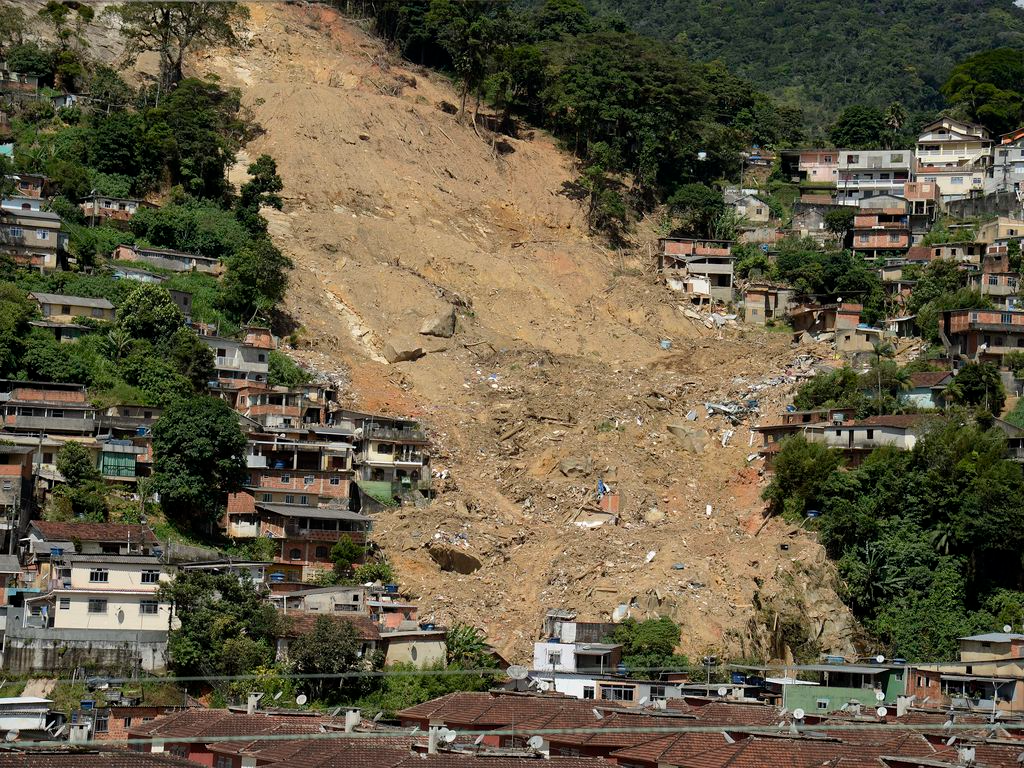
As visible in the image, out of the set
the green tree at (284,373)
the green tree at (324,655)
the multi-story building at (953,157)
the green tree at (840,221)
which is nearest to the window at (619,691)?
the green tree at (324,655)

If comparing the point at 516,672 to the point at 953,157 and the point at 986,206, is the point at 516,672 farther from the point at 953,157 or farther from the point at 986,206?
the point at 953,157

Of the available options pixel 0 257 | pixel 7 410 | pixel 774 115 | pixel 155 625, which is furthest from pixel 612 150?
pixel 155 625

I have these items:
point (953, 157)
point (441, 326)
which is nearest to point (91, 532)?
point (441, 326)

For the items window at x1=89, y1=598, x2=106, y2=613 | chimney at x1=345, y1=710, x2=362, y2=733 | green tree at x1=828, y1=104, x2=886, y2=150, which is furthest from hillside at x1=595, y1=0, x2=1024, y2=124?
chimney at x1=345, y1=710, x2=362, y2=733

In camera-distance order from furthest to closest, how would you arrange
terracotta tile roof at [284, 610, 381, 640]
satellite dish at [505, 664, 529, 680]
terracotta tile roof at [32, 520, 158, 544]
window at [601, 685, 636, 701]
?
terracotta tile roof at [32, 520, 158, 544] < terracotta tile roof at [284, 610, 381, 640] < window at [601, 685, 636, 701] < satellite dish at [505, 664, 529, 680]

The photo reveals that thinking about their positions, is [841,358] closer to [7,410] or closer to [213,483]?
[213,483]

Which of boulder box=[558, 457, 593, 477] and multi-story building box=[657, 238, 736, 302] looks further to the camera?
multi-story building box=[657, 238, 736, 302]

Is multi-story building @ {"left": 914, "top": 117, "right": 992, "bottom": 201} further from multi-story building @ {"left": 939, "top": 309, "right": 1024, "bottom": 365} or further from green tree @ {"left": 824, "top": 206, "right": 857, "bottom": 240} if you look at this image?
multi-story building @ {"left": 939, "top": 309, "right": 1024, "bottom": 365}
